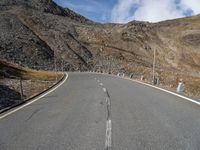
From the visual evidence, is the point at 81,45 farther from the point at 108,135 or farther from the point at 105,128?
the point at 108,135

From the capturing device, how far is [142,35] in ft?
380

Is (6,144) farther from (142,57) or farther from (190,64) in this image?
(190,64)

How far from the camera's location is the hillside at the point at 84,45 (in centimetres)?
7612

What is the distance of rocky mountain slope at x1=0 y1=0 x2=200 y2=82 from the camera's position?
253 ft

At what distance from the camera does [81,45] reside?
9350 centimetres

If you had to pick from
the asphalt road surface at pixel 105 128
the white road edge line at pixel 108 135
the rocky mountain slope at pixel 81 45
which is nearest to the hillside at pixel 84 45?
the rocky mountain slope at pixel 81 45

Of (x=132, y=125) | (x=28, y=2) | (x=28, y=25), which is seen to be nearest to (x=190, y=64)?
(x=28, y=25)

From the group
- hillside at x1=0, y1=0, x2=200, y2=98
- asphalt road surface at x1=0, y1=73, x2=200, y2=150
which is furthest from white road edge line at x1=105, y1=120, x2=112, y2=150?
hillside at x1=0, y1=0, x2=200, y2=98

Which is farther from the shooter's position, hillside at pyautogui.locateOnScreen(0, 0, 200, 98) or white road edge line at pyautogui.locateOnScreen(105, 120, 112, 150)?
hillside at pyautogui.locateOnScreen(0, 0, 200, 98)

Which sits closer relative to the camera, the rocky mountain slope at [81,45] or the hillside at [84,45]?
the hillside at [84,45]

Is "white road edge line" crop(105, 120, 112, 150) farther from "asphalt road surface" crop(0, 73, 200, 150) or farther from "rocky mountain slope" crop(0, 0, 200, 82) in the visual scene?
"rocky mountain slope" crop(0, 0, 200, 82)

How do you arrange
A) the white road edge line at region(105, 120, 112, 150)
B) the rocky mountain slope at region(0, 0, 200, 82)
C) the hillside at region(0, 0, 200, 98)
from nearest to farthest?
1. the white road edge line at region(105, 120, 112, 150)
2. the hillside at region(0, 0, 200, 98)
3. the rocky mountain slope at region(0, 0, 200, 82)

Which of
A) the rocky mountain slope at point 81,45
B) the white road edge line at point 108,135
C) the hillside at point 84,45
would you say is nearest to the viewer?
the white road edge line at point 108,135

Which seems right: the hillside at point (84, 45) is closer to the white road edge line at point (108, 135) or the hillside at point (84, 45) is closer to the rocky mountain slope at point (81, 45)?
the rocky mountain slope at point (81, 45)
